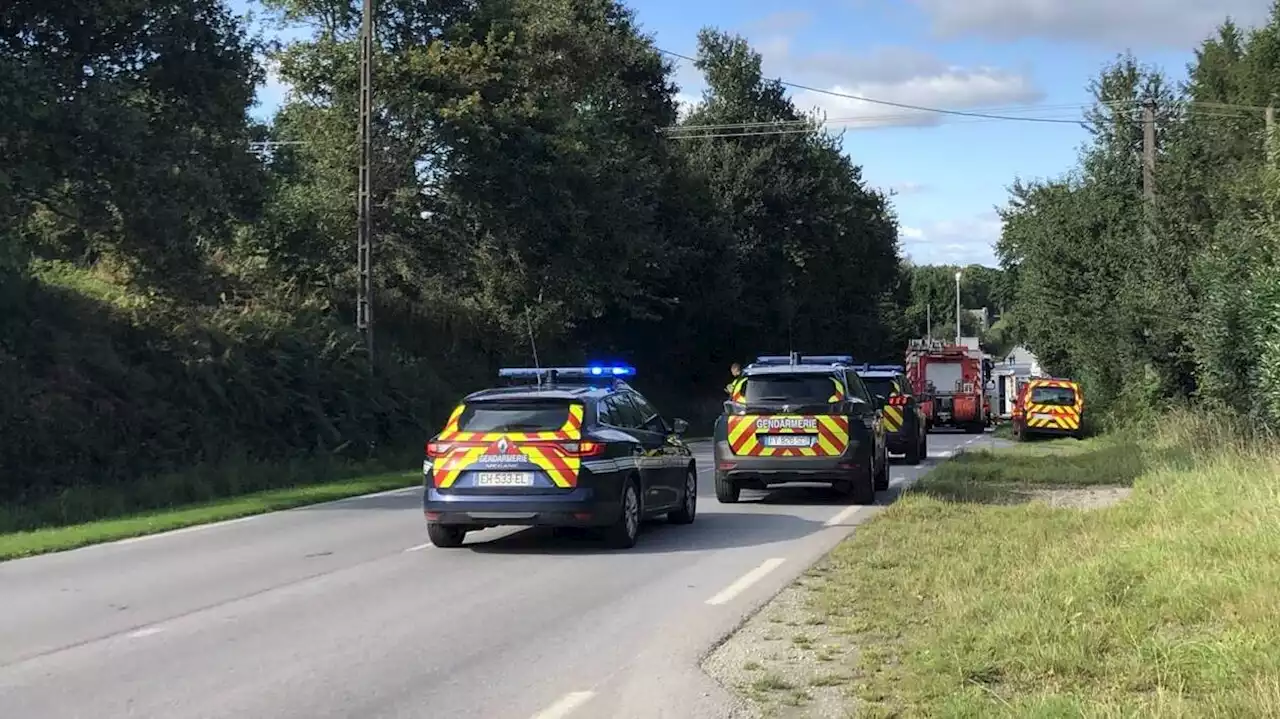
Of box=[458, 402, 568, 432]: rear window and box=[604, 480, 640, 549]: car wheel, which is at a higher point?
box=[458, 402, 568, 432]: rear window

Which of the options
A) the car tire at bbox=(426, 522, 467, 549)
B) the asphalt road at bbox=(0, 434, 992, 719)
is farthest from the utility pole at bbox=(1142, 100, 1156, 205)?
the car tire at bbox=(426, 522, 467, 549)

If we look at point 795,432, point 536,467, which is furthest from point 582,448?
point 795,432

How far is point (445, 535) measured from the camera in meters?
13.0

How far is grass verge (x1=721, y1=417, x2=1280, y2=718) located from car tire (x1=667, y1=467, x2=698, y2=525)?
2.24 m

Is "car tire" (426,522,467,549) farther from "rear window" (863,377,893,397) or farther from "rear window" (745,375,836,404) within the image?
"rear window" (863,377,893,397)

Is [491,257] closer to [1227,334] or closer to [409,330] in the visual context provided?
[409,330]

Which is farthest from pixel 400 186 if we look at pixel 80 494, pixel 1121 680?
pixel 1121 680

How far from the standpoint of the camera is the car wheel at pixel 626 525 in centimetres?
1270

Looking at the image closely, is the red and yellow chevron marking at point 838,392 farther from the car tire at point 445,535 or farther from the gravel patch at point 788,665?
the gravel patch at point 788,665

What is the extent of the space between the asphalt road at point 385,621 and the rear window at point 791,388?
2.21 meters

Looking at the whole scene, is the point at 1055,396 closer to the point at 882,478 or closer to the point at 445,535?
the point at 882,478

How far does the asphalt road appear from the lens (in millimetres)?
6984

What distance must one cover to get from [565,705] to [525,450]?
570 cm

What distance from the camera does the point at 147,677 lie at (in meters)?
7.53
